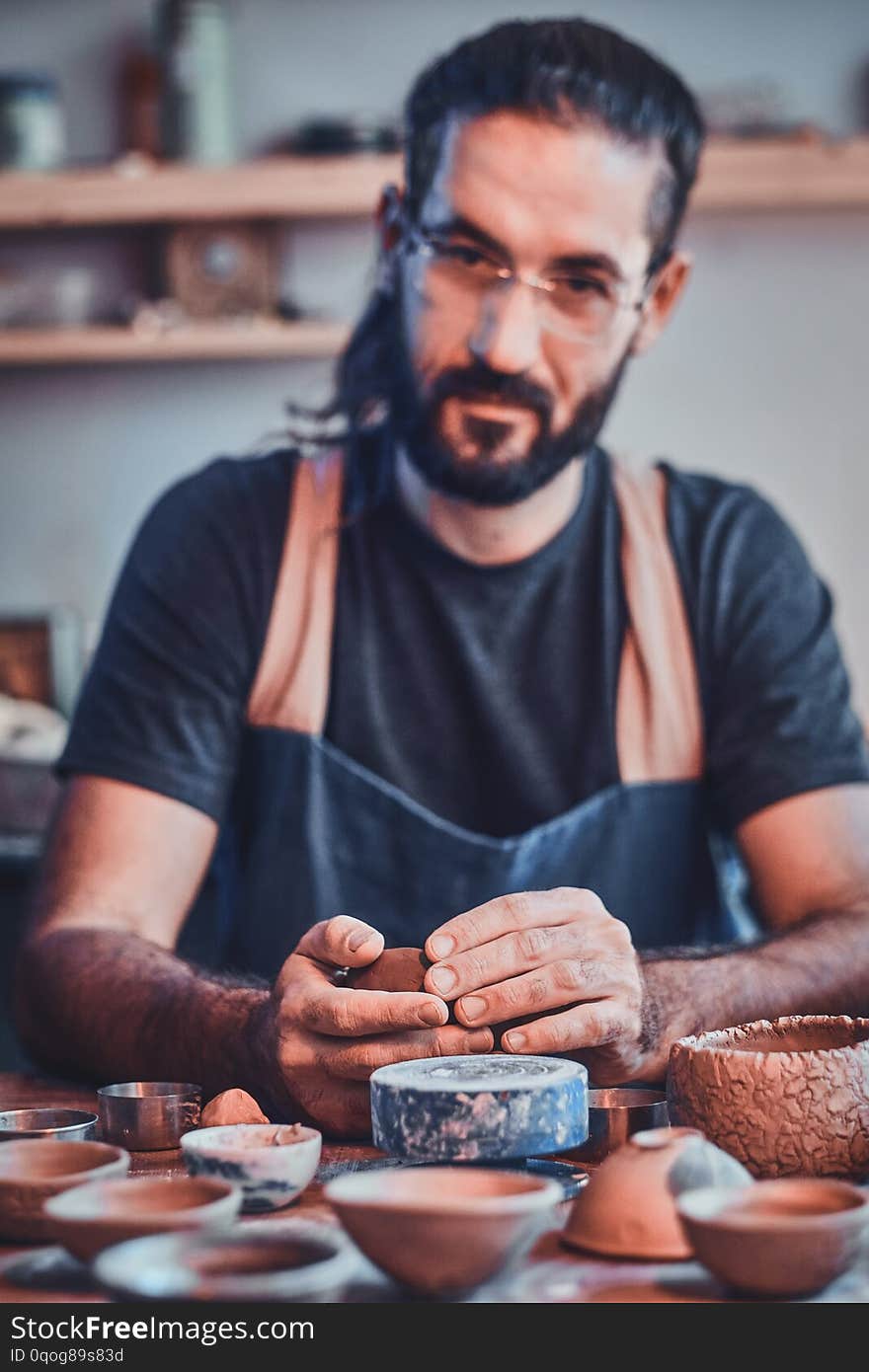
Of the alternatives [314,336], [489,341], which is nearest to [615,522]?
[489,341]

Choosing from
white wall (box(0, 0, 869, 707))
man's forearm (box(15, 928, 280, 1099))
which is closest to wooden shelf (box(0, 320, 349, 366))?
white wall (box(0, 0, 869, 707))

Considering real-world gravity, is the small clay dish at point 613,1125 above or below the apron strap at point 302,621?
below

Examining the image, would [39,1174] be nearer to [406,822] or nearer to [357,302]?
[406,822]

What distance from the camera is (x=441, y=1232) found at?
0.69 m

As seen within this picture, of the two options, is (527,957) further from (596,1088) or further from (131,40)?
(131,40)

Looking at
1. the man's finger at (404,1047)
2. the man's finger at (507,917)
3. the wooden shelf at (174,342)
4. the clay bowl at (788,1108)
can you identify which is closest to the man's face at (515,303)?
the man's finger at (507,917)

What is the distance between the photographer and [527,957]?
1.08m

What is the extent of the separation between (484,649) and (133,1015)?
Answer: 0.70 meters

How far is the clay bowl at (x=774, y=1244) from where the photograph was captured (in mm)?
699

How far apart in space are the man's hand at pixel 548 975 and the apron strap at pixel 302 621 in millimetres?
699

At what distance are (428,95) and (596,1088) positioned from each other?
4.04ft

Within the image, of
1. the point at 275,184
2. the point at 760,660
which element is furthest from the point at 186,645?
the point at 275,184

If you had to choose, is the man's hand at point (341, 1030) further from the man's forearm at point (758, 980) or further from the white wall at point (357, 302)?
the white wall at point (357, 302)

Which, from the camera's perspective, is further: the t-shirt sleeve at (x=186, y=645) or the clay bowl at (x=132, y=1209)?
the t-shirt sleeve at (x=186, y=645)
